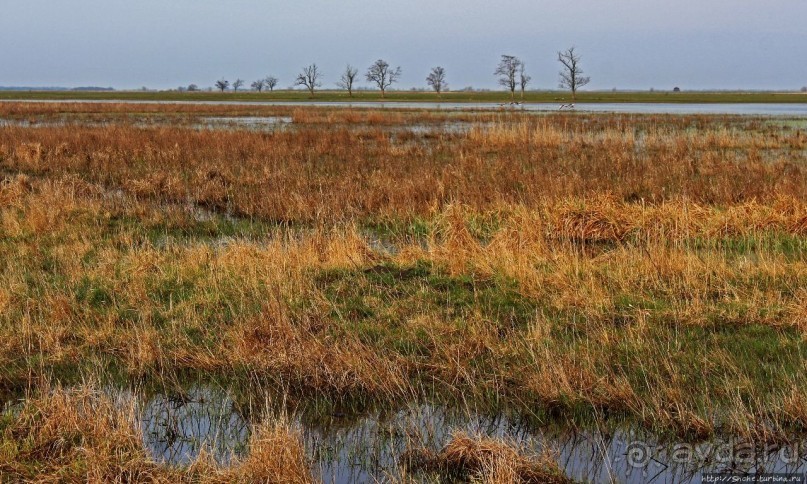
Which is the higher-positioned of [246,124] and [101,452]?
[246,124]

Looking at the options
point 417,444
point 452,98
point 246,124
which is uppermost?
point 452,98

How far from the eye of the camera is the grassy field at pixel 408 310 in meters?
4.76

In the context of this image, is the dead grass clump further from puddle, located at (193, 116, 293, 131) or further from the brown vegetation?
puddle, located at (193, 116, 293, 131)

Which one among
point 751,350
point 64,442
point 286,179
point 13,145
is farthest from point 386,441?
point 13,145

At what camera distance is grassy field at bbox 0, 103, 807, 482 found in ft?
15.6

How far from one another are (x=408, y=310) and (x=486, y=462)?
293 centimetres

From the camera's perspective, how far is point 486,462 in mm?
4188

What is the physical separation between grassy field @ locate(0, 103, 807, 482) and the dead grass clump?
0.07ft

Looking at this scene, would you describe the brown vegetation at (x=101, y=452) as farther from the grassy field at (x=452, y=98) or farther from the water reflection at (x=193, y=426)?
the grassy field at (x=452, y=98)

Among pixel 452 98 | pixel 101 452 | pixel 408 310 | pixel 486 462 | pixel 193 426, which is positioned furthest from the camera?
pixel 452 98

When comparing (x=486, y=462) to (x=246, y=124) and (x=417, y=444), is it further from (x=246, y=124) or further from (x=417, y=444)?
(x=246, y=124)

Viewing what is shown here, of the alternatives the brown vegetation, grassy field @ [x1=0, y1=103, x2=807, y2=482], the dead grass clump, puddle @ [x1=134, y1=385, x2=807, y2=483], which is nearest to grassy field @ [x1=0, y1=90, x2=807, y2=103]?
grassy field @ [x1=0, y1=103, x2=807, y2=482]

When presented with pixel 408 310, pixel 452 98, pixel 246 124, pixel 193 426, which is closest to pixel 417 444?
pixel 193 426

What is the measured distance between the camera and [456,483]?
4.22 meters
